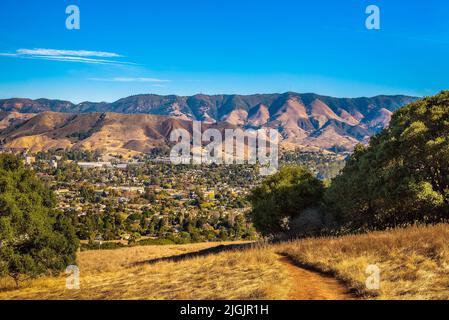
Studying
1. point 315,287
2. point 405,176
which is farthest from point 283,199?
point 315,287

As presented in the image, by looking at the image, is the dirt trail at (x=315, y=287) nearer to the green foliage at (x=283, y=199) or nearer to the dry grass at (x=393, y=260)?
the dry grass at (x=393, y=260)

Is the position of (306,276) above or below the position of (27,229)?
above

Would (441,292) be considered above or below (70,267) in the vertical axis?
above

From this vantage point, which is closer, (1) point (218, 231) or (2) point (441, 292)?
(2) point (441, 292)

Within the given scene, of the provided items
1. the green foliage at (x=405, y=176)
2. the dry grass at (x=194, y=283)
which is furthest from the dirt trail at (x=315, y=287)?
the green foliage at (x=405, y=176)

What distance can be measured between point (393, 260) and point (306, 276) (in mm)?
2865

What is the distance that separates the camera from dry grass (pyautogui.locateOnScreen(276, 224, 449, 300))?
10078 millimetres

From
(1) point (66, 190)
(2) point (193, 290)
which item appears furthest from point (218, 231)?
(1) point (66, 190)

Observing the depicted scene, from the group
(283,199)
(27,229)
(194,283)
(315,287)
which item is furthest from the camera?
(283,199)

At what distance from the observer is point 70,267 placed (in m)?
23.5

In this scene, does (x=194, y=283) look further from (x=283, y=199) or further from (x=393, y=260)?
(x=283, y=199)

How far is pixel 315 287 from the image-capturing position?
11.3m
